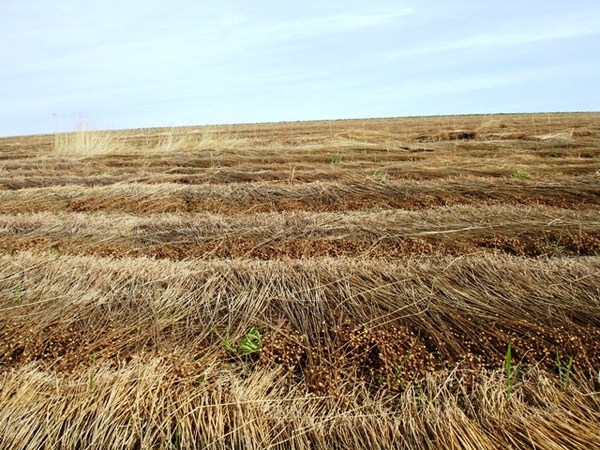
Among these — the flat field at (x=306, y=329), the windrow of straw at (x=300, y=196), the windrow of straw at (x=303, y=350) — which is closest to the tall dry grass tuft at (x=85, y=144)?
the windrow of straw at (x=300, y=196)

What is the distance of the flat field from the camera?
1844 mm

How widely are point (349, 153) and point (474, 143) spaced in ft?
10.5

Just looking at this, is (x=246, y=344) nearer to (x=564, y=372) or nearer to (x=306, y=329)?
(x=306, y=329)

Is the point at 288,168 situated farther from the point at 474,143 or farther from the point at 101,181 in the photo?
the point at 474,143

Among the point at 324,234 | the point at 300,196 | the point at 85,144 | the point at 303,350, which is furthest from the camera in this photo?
the point at 85,144

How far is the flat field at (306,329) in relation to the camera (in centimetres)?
184

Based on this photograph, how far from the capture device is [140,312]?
2707 mm

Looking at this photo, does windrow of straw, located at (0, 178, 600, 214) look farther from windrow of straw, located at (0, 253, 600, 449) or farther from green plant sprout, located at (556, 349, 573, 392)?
green plant sprout, located at (556, 349, 573, 392)

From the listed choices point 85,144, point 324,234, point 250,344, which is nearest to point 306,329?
point 250,344

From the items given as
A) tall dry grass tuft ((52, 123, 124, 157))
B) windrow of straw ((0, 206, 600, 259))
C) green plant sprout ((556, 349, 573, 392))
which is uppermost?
tall dry grass tuft ((52, 123, 124, 157))

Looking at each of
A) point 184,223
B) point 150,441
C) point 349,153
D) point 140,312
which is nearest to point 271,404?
point 150,441

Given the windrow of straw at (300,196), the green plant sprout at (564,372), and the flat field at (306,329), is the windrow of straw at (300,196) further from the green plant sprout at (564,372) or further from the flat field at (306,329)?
the green plant sprout at (564,372)

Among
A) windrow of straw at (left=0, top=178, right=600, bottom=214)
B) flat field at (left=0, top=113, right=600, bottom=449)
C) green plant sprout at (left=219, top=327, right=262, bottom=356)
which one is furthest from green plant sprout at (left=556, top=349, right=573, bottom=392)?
windrow of straw at (left=0, top=178, right=600, bottom=214)

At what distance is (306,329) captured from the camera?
8.11 feet
